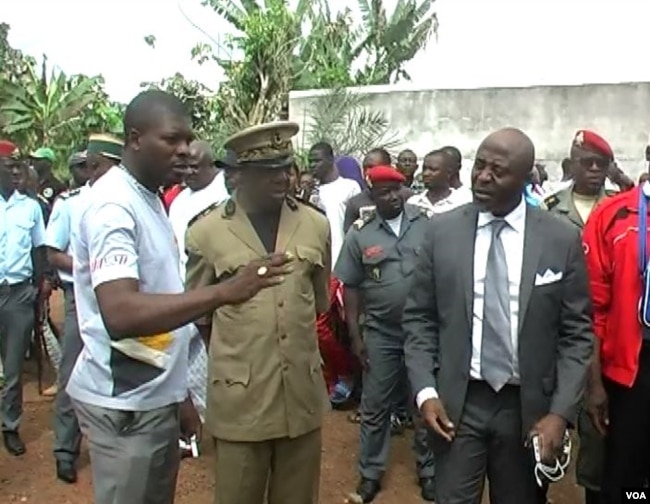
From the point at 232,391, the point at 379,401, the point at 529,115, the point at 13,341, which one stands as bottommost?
the point at 379,401

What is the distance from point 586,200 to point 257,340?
2426mm

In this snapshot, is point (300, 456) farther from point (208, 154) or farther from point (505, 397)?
point (208, 154)

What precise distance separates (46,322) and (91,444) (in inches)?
160

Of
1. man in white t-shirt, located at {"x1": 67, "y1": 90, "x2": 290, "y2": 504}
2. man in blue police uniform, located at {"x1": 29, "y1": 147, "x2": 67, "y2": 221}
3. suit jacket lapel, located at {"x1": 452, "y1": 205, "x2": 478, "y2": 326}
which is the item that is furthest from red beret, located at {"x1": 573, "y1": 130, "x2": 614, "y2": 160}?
man in blue police uniform, located at {"x1": 29, "y1": 147, "x2": 67, "y2": 221}

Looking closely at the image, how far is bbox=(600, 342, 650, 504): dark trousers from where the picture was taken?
11.9 feet

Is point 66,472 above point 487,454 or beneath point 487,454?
beneath

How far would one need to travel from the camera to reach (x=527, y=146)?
3.25 m

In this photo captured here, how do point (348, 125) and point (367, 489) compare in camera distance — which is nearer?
point (367, 489)

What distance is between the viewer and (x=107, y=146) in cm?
473

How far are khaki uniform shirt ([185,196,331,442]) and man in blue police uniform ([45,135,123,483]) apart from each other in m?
1.53

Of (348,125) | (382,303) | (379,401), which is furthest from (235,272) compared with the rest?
(348,125)

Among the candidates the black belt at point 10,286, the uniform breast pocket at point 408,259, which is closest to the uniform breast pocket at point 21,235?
the black belt at point 10,286

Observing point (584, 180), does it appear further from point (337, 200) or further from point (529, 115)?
point (529, 115)

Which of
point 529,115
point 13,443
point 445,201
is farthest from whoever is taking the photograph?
point 529,115
